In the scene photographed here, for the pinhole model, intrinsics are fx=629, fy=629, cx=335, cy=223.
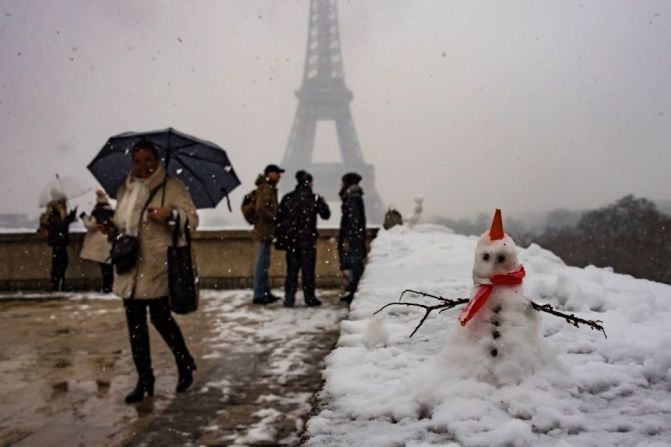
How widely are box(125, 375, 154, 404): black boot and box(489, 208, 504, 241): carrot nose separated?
2.78m

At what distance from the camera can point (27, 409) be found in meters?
3.84

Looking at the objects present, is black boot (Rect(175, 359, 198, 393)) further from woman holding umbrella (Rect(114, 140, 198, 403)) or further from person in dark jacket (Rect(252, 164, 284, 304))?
person in dark jacket (Rect(252, 164, 284, 304))

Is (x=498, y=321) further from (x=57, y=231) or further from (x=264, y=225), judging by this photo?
(x=57, y=231)

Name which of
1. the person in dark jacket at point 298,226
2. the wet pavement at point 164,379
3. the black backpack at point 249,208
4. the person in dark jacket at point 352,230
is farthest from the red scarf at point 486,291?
the black backpack at point 249,208

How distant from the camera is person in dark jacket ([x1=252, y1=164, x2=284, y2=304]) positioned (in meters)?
7.93

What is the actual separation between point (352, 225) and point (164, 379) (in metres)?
3.89

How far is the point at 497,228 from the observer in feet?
6.43

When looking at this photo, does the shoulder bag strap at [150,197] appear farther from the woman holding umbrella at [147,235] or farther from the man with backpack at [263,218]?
the man with backpack at [263,218]

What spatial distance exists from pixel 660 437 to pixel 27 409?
140 inches

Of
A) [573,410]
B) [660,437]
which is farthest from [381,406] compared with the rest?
[660,437]

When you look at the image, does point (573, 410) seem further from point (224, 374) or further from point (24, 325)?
point (24, 325)

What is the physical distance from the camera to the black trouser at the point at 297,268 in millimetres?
7680

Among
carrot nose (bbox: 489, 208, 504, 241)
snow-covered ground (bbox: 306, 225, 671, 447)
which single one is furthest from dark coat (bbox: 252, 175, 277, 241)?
carrot nose (bbox: 489, 208, 504, 241)

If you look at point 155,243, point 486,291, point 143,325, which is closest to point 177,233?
point 155,243
